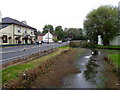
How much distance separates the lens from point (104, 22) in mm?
28781

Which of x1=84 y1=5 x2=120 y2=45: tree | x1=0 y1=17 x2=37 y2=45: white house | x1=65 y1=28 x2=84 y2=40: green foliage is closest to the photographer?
x1=0 y1=17 x2=37 y2=45: white house

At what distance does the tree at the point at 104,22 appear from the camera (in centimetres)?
2867

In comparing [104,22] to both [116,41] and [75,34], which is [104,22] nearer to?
[116,41]

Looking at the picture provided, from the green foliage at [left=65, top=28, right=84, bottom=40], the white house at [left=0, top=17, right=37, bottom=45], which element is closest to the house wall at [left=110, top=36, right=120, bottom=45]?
the white house at [left=0, top=17, right=37, bottom=45]

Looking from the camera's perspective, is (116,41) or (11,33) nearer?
(11,33)

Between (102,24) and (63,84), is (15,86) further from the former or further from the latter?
(102,24)

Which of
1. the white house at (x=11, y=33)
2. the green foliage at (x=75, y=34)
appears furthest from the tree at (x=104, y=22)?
the green foliage at (x=75, y=34)

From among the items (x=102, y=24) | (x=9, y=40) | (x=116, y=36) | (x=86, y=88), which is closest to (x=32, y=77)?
(x=86, y=88)

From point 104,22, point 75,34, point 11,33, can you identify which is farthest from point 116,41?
point 75,34

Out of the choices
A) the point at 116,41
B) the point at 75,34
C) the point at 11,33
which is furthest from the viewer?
the point at 75,34

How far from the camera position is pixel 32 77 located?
6258 mm

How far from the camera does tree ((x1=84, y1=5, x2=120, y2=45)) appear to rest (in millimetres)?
28672

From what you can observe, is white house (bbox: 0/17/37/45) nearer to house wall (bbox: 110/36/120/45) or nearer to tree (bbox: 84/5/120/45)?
tree (bbox: 84/5/120/45)

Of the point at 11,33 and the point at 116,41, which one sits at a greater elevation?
the point at 11,33
